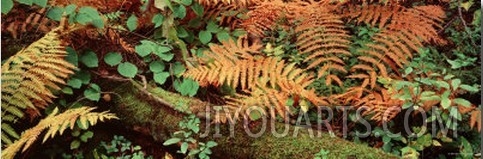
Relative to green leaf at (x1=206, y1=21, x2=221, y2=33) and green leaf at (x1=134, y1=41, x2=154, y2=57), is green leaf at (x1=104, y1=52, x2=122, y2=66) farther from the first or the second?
green leaf at (x1=206, y1=21, x2=221, y2=33)

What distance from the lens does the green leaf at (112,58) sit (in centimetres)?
359

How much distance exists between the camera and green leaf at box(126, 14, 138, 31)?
3.89m

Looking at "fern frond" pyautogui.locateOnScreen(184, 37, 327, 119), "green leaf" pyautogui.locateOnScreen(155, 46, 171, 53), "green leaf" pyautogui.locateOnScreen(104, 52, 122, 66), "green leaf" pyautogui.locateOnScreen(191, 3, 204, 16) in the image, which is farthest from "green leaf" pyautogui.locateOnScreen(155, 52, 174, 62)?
"green leaf" pyautogui.locateOnScreen(191, 3, 204, 16)

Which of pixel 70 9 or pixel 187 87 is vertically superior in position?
pixel 70 9

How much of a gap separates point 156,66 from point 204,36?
0.50 m

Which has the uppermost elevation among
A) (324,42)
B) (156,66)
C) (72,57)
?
(324,42)

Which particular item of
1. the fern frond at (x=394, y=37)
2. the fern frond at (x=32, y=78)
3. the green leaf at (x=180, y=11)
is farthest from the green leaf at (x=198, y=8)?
the fern frond at (x=394, y=37)

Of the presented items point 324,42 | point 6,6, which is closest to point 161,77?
point 6,6

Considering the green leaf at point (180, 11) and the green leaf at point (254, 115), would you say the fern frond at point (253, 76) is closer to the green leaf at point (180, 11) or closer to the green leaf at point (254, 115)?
the green leaf at point (254, 115)

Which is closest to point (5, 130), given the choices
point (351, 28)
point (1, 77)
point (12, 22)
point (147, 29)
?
point (1, 77)

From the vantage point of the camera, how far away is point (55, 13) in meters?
3.53

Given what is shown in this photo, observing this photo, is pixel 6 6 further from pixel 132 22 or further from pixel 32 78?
pixel 132 22

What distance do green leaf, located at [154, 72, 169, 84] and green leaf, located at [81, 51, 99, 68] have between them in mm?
433

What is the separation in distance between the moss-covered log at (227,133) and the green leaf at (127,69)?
0.25 feet
